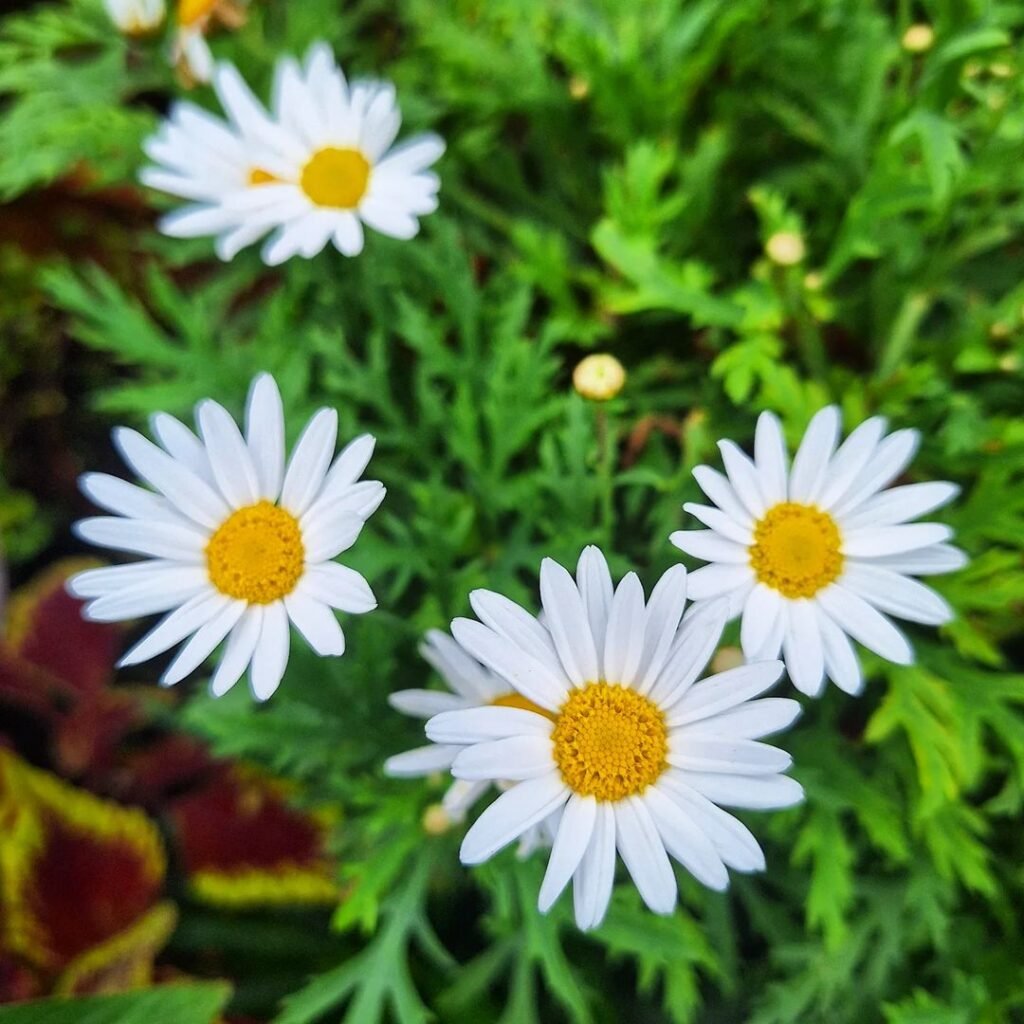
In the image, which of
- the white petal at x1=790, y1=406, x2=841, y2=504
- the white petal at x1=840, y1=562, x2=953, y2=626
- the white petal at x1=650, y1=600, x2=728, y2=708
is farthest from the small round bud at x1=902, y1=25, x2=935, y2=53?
the white petal at x1=650, y1=600, x2=728, y2=708

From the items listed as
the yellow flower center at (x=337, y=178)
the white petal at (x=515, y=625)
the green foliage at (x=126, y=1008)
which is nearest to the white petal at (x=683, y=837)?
the white petal at (x=515, y=625)

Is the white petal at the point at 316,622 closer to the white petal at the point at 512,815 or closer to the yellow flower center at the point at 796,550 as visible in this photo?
the white petal at the point at 512,815

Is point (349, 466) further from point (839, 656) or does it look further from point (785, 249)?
point (785, 249)

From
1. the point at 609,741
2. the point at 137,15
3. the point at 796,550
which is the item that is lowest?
the point at 609,741

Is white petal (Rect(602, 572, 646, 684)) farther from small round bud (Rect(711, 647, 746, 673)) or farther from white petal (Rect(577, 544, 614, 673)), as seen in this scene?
small round bud (Rect(711, 647, 746, 673))

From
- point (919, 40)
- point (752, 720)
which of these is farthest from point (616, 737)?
point (919, 40)

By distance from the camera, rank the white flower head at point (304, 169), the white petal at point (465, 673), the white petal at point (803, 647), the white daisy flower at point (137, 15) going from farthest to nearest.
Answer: the white daisy flower at point (137, 15), the white flower head at point (304, 169), the white petal at point (465, 673), the white petal at point (803, 647)
